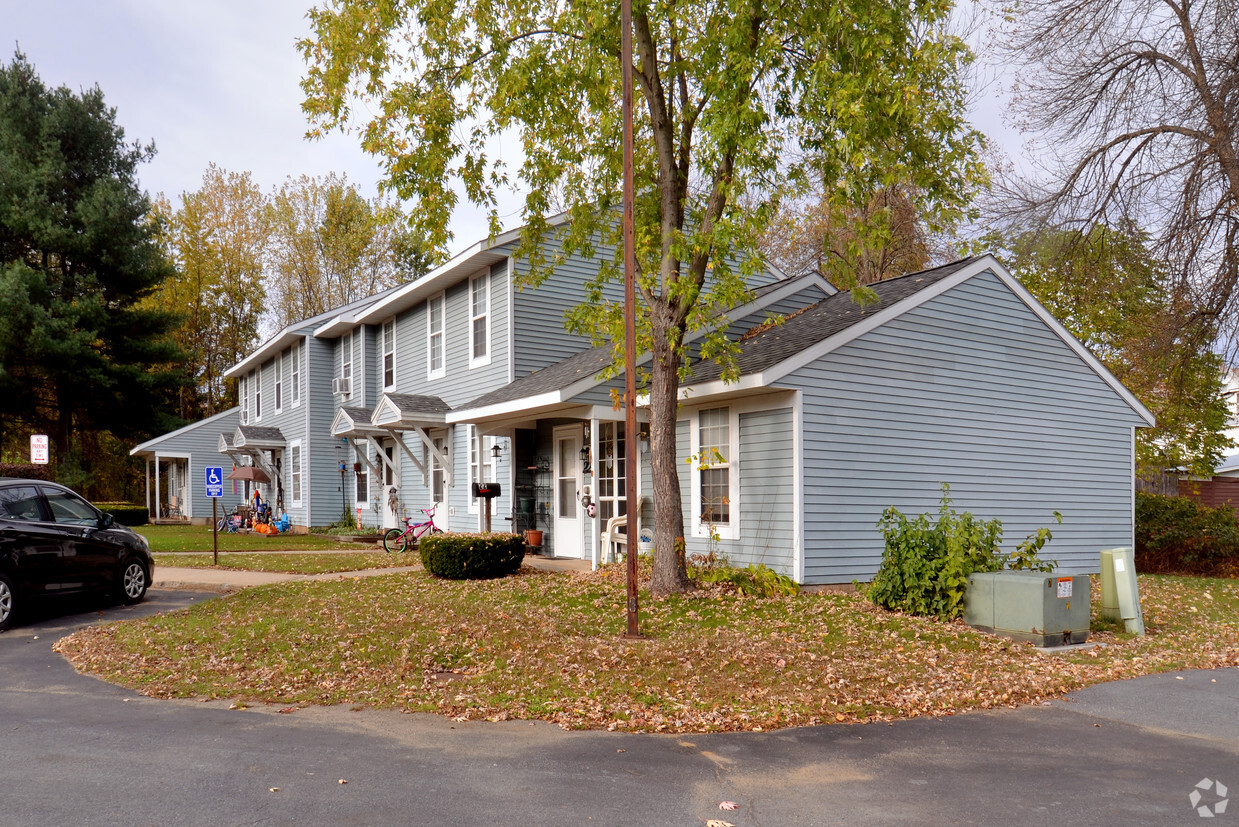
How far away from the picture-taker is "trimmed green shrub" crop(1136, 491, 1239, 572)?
60.1ft

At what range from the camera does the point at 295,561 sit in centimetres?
1808

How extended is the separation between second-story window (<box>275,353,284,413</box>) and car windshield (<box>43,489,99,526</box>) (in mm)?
18918

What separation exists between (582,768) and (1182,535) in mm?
17570

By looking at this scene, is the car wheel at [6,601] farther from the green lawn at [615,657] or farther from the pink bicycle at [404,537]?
the pink bicycle at [404,537]

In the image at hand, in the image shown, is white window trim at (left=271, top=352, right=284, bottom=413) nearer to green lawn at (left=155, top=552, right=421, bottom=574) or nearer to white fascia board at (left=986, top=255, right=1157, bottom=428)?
green lawn at (left=155, top=552, right=421, bottom=574)

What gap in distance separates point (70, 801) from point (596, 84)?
1007cm

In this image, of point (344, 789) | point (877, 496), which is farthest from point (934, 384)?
point (344, 789)

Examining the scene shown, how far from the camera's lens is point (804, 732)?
21.1 ft

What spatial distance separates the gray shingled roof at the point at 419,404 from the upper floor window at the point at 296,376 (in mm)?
9792

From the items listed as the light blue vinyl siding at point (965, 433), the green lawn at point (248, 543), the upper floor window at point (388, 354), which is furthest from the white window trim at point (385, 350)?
the light blue vinyl siding at point (965, 433)

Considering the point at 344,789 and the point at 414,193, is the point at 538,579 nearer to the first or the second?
the point at 414,193

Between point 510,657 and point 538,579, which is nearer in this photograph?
point 510,657

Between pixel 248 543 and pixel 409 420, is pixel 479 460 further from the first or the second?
pixel 248 543

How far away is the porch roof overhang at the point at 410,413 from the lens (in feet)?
62.1
